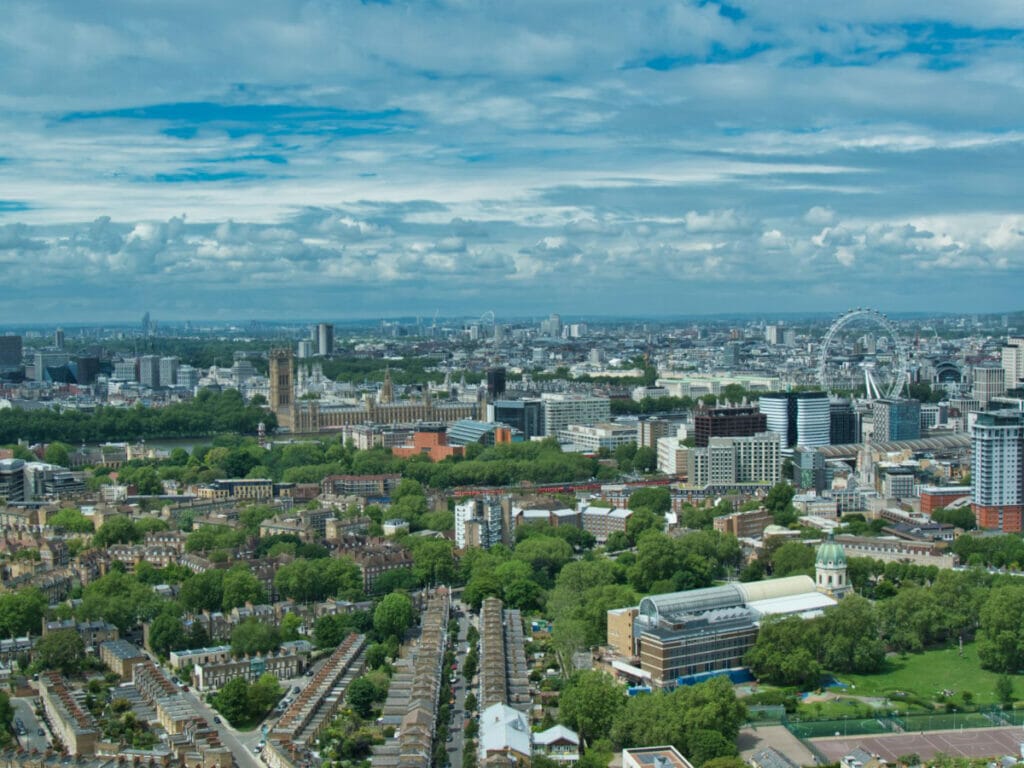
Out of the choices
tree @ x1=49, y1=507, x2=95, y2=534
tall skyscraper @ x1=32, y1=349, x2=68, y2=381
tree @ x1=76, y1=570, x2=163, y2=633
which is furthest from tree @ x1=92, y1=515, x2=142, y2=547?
tall skyscraper @ x1=32, y1=349, x2=68, y2=381

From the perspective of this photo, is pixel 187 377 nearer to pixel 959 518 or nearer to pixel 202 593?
pixel 959 518

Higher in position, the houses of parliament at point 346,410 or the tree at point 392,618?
the houses of parliament at point 346,410

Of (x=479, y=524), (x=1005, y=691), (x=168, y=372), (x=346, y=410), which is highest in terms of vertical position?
(x=168, y=372)

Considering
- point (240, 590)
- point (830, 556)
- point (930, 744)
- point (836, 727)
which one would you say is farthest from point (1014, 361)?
point (930, 744)

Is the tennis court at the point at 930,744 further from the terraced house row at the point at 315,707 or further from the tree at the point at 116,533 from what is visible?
the tree at the point at 116,533

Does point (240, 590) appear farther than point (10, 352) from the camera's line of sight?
No

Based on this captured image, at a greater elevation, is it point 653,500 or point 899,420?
point 899,420

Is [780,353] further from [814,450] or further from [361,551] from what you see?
[361,551]

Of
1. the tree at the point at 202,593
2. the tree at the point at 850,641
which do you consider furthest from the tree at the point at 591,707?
the tree at the point at 202,593
